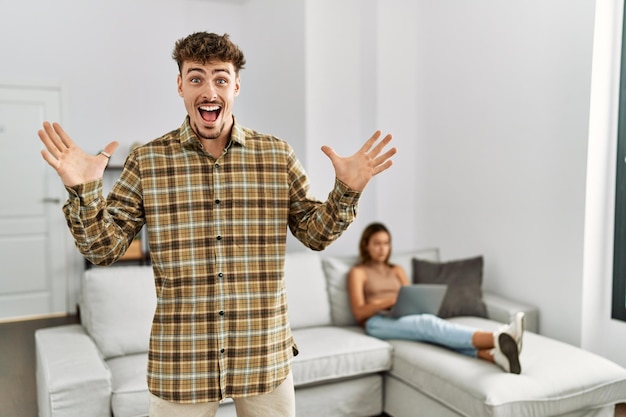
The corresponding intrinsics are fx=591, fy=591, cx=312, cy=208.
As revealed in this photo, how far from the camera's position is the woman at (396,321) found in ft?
8.29

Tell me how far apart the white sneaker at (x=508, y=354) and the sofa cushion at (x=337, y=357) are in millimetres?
577

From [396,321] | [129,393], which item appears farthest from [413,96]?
[129,393]

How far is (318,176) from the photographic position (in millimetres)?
4484

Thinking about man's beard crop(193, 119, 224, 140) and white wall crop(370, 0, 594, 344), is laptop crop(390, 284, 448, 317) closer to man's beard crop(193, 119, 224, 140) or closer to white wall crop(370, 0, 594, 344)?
white wall crop(370, 0, 594, 344)

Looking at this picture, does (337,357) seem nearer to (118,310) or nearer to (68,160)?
(118,310)

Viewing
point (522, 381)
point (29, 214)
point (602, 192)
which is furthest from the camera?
point (29, 214)

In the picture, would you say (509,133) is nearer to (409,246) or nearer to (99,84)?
(409,246)

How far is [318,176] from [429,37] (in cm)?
131

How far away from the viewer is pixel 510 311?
3277mm

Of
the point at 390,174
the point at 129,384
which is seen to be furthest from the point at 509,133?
the point at 129,384

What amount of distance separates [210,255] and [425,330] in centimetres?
172

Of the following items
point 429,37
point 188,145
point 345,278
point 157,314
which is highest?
point 429,37

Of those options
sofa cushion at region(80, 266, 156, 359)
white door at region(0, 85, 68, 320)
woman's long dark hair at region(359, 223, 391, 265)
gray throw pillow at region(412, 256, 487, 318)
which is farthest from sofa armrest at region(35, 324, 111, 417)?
white door at region(0, 85, 68, 320)

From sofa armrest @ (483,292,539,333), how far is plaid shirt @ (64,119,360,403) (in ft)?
7.01
